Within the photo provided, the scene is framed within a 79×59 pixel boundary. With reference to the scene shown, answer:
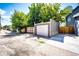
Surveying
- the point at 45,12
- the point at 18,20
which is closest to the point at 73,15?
the point at 45,12

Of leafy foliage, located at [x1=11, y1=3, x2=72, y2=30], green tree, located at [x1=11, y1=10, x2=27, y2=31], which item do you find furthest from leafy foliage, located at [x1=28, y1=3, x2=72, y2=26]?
green tree, located at [x1=11, y1=10, x2=27, y2=31]

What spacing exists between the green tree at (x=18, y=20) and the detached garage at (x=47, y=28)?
0.33 metres

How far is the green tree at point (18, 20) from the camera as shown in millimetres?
3246

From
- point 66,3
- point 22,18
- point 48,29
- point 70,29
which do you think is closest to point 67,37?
point 70,29

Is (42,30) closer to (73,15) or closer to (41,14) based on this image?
(41,14)

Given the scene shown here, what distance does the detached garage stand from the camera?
3233mm

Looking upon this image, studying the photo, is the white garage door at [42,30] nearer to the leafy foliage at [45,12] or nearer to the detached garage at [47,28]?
the detached garage at [47,28]

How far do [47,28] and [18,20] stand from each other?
719 millimetres

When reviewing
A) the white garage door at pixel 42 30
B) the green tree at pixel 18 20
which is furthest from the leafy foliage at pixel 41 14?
the white garage door at pixel 42 30

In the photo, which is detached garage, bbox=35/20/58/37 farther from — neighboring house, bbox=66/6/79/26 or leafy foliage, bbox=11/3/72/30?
neighboring house, bbox=66/6/79/26

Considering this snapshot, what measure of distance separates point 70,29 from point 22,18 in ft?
3.78

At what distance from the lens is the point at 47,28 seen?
130 inches

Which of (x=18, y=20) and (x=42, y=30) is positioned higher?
(x=18, y=20)

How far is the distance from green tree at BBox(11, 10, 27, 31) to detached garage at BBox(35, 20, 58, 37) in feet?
1.09
